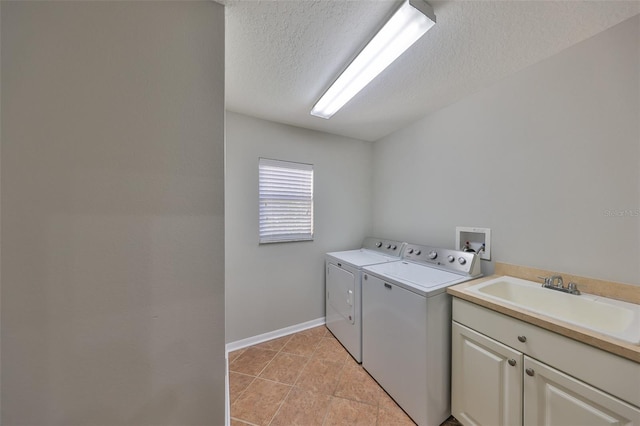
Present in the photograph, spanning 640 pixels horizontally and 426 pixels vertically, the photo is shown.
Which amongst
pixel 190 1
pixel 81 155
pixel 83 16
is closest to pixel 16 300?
pixel 81 155

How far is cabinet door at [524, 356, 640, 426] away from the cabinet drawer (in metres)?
0.03

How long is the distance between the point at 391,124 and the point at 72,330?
2876mm

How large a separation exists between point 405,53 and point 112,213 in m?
1.83

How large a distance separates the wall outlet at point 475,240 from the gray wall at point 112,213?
6.55ft

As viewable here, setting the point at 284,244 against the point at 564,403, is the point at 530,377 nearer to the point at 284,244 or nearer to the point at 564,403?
the point at 564,403

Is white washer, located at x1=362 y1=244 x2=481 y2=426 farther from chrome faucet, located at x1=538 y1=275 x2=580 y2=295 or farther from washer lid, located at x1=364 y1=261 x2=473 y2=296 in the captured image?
chrome faucet, located at x1=538 y1=275 x2=580 y2=295

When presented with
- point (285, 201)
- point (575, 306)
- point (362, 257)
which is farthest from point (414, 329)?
point (285, 201)

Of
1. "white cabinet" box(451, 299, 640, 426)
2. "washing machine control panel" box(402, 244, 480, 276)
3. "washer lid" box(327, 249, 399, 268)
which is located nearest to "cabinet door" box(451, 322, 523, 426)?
"white cabinet" box(451, 299, 640, 426)

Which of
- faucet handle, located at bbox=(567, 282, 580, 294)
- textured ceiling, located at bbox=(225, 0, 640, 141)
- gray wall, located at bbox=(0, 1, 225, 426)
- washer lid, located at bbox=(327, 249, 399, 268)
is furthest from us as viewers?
washer lid, located at bbox=(327, 249, 399, 268)

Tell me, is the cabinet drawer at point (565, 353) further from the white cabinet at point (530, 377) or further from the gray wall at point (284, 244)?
the gray wall at point (284, 244)

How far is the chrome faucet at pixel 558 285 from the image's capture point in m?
1.25

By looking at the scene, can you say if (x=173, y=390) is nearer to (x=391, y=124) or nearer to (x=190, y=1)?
(x=190, y=1)

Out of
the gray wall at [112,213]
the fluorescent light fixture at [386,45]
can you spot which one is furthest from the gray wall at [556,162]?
the gray wall at [112,213]

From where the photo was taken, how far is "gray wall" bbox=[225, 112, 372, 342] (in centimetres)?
221
